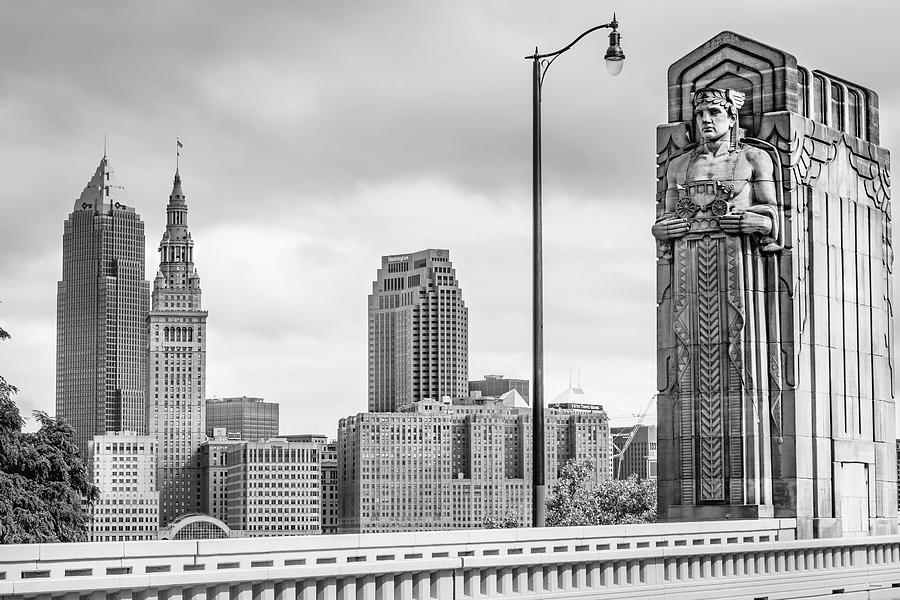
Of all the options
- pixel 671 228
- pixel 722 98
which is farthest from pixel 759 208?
pixel 722 98

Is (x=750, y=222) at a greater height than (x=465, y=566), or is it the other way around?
(x=750, y=222)

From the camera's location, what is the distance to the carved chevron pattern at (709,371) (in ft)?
136

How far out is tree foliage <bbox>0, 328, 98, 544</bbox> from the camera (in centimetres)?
5266

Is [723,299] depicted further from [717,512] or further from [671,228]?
[717,512]

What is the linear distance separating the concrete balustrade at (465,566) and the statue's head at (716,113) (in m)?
10.1

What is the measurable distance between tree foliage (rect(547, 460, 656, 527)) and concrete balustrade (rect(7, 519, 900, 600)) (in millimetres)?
59470

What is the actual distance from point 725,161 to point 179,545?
21.8 meters

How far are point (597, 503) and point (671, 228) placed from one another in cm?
6569

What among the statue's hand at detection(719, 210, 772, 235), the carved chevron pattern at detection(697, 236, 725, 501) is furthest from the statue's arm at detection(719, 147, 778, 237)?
the carved chevron pattern at detection(697, 236, 725, 501)

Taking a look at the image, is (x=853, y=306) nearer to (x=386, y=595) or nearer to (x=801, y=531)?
(x=801, y=531)

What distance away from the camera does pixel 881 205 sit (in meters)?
45.9

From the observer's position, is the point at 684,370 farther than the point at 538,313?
Yes

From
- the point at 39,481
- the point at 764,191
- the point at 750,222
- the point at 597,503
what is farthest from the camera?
the point at 597,503

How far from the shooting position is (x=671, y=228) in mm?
41938
